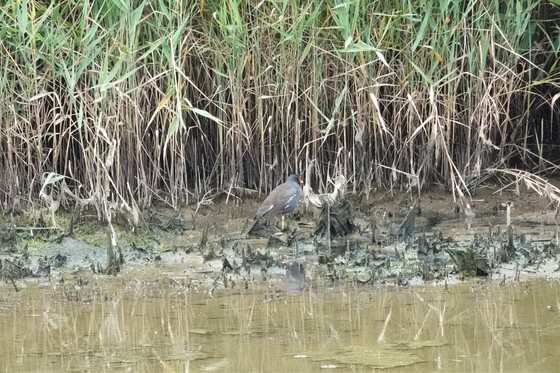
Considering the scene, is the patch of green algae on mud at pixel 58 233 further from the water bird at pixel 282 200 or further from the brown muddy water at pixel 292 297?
the water bird at pixel 282 200

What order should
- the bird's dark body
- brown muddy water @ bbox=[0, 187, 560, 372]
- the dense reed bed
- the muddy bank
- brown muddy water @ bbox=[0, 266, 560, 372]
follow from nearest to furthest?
brown muddy water @ bbox=[0, 266, 560, 372] < brown muddy water @ bbox=[0, 187, 560, 372] < the muddy bank < the dense reed bed < the bird's dark body

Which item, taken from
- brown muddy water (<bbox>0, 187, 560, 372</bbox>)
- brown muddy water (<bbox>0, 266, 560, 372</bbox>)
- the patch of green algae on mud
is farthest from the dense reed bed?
brown muddy water (<bbox>0, 266, 560, 372</bbox>)

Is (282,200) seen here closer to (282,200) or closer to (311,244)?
(282,200)

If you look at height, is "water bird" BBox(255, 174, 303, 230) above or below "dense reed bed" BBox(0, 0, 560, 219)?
below

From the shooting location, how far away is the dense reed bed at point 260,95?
7.48 metres

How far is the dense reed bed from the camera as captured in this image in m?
7.48

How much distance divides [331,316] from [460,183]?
2.92 metres

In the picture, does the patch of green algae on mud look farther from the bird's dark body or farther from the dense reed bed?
the bird's dark body

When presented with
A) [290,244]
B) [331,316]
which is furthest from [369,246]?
[331,316]

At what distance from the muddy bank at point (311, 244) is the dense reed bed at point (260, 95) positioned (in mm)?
190

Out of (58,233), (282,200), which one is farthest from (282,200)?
(58,233)

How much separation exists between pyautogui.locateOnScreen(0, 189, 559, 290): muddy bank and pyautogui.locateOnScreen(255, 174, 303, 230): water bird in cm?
16

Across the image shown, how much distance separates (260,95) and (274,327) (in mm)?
2827

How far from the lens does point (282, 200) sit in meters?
7.66
